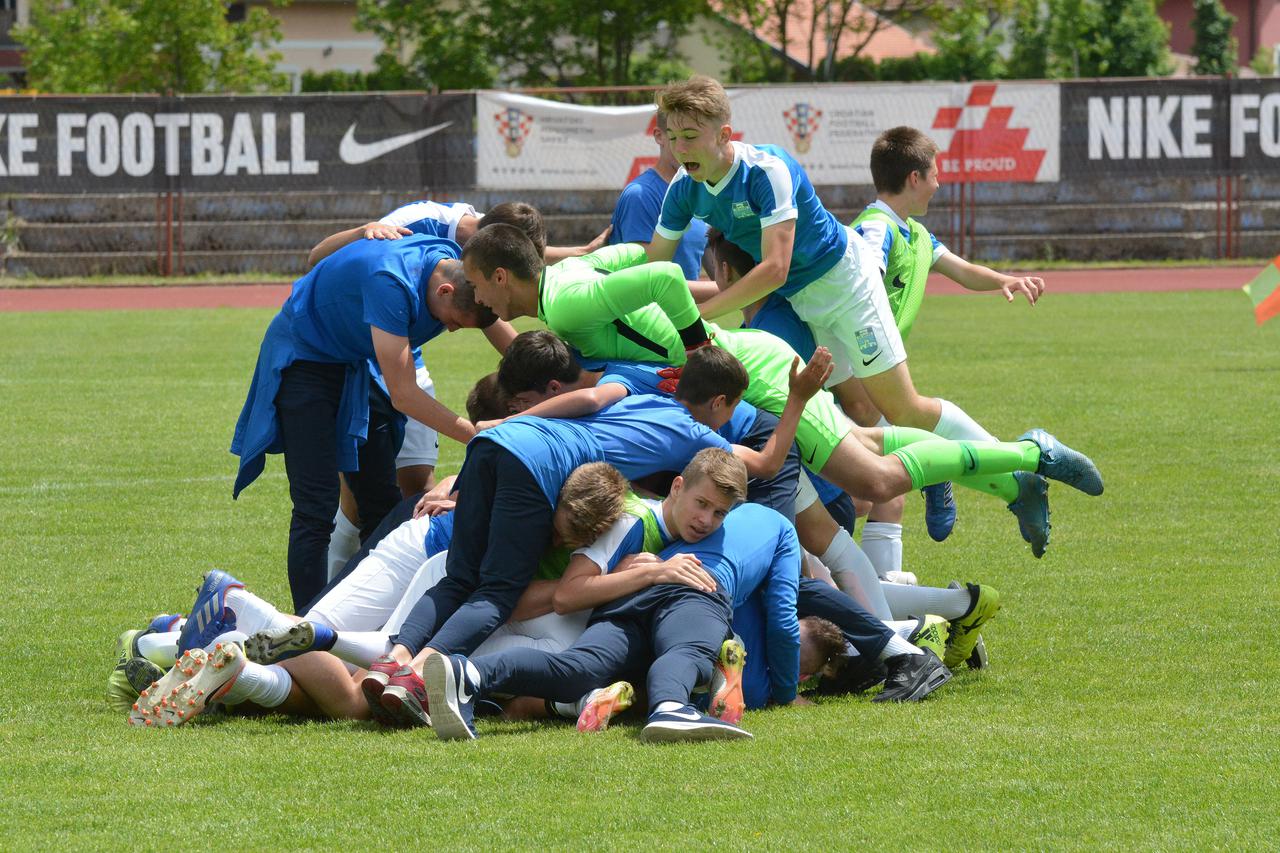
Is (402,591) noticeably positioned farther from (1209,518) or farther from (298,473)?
(1209,518)

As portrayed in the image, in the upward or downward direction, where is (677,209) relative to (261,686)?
upward

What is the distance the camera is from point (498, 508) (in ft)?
17.0

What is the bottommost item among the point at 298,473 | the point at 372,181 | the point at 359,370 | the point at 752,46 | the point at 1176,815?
the point at 1176,815

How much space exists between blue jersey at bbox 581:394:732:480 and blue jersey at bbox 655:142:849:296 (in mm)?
1164

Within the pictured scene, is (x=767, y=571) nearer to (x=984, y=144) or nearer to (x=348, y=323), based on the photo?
(x=348, y=323)

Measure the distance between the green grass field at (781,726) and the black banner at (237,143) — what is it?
1240 centimetres

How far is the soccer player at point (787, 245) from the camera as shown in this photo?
241 inches

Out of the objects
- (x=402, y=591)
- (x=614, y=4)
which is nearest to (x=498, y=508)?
(x=402, y=591)

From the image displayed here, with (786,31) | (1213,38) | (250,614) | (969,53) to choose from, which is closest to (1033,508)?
(250,614)

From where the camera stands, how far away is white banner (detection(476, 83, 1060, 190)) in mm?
23281

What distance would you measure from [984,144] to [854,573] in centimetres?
1867

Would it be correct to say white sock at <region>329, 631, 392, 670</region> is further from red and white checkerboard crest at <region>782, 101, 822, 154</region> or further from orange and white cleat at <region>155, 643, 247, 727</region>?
red and white checkerboard crest at <region>782, 101, 822, 154</region>

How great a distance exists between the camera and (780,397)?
6.07 metres

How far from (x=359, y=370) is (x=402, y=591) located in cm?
115
